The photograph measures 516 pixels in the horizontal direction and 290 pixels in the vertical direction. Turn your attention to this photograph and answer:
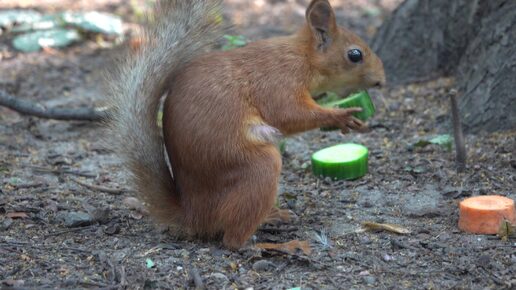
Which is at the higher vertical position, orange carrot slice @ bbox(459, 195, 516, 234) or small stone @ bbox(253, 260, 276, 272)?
orange carrot slice @ bbox(459, 195, 516, 234)

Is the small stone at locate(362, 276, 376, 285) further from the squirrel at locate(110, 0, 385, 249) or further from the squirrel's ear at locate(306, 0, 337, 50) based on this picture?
the squirrel's ear at locate(306, 0, 337, 50)

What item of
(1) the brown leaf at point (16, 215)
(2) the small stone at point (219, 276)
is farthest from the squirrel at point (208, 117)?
(1) the brown leaf at point (16, 215)

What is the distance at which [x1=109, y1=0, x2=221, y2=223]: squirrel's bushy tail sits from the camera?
3504mm

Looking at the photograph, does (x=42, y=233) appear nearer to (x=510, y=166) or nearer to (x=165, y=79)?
(x=165, y=79)

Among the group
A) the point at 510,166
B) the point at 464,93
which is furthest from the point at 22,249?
the point at 464,93

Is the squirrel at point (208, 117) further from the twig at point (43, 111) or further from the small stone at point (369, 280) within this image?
the twig at point (43, 111)

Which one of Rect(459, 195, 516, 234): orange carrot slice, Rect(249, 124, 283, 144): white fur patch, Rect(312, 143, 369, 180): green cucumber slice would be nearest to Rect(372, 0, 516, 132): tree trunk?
Rect(312, 143, 369, 180): green cucumber slice

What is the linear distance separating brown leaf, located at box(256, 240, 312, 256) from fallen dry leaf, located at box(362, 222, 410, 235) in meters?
0.35

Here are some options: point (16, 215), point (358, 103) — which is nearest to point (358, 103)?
point (358, 103)

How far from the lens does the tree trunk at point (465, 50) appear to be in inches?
187

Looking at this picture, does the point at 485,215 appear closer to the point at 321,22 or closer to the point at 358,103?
the point at 358,103

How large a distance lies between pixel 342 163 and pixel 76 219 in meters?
1.42

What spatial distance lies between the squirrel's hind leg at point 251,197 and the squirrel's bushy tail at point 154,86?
1.02 ft

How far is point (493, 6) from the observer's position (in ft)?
16.7
